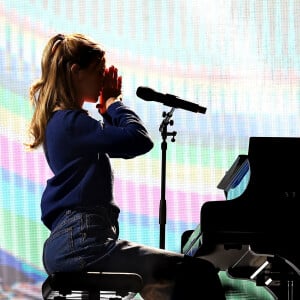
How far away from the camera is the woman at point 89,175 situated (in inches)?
103

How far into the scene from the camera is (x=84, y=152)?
2.70 metres

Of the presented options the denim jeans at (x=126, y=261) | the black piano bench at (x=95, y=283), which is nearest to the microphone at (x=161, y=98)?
the denim jeans at (x=126, y=261)

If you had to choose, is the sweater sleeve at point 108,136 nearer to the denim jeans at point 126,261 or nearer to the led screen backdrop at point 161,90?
the denim jeans at point 126,261

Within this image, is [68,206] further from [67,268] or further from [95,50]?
[95,50]

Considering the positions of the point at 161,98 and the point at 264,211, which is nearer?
the point at 264,211

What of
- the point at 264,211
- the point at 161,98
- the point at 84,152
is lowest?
the point at 264,211

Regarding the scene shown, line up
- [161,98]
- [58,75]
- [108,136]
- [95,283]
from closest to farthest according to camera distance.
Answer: [95,283] → [108,136] → [58,75] → [161,98]

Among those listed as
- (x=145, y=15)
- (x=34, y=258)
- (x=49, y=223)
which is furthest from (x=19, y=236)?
(x=49, y=223)

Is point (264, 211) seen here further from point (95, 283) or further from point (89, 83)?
point (89, 83)

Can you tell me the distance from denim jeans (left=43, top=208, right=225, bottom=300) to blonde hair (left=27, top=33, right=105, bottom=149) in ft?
1.05

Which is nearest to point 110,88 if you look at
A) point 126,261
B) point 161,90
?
point 126,261

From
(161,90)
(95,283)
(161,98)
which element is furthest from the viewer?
(161,90)

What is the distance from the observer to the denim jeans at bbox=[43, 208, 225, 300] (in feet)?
8.50

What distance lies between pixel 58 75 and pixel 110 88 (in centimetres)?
16
